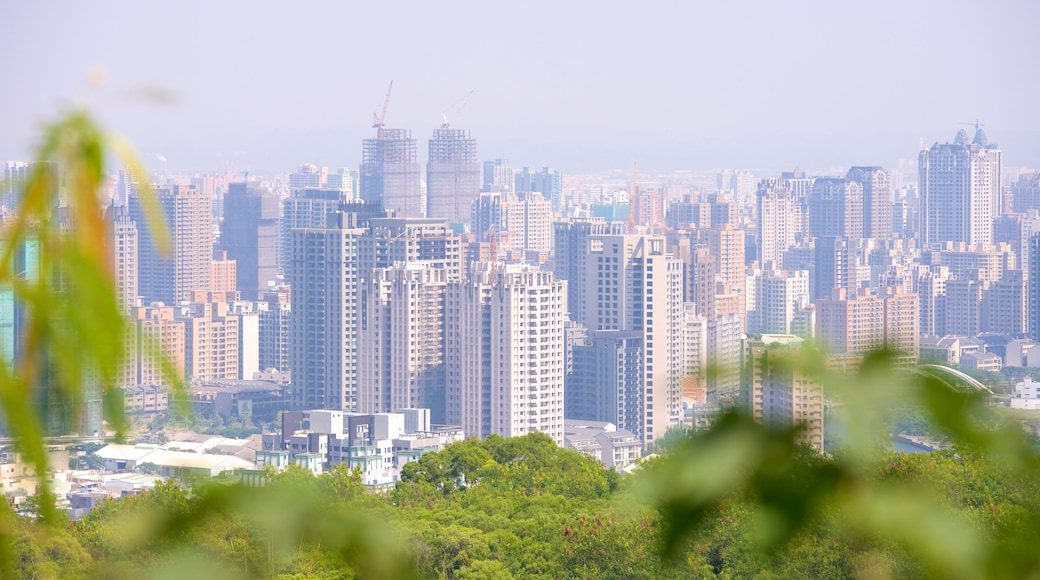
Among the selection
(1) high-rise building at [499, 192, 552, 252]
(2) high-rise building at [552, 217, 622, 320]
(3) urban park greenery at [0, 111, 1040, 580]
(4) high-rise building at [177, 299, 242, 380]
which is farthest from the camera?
(1) high-rise building at [499, 192, 552, 252]

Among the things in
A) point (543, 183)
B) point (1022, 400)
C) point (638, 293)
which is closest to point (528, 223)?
point (543, 183)

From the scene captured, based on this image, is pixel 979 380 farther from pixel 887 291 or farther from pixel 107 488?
pixel 887 291

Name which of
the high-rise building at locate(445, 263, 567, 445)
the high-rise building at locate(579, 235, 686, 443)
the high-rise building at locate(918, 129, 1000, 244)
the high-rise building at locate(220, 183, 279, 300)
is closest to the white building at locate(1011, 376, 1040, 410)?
the high-rise building at locate(445, 263, 567, 445)

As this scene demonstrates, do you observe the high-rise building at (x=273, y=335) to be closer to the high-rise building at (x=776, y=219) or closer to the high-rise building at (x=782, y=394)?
the high-rise building at (x=776, y=219)

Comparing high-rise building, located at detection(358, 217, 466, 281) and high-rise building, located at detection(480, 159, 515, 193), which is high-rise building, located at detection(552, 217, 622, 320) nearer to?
high-rise building, located at detection(358, 217, 466, 281)

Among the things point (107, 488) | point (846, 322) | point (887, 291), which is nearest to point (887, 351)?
point (107, 488)

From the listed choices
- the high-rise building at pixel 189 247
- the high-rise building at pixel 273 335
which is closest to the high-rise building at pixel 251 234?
the high-rise building at pixel 189 247
